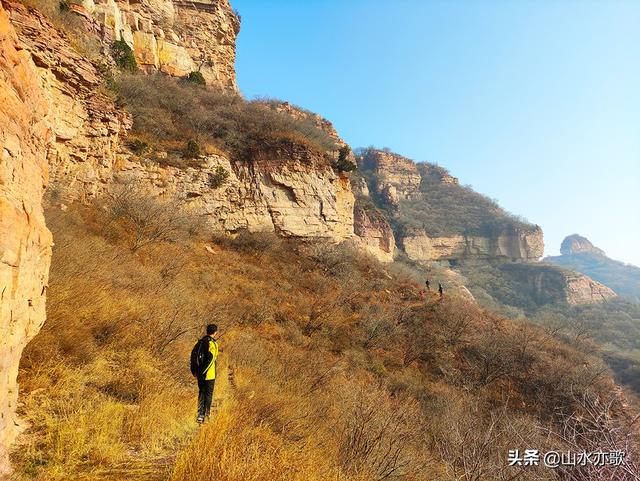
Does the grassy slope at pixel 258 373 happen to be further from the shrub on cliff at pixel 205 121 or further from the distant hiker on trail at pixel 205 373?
the shrub on cliff at pixel 205 121

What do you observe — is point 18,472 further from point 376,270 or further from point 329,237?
point 376,270

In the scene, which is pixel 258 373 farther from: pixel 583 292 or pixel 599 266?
pixel 599 266

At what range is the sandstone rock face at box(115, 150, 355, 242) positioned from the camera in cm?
1358

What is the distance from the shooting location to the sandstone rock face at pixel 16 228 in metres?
2.09

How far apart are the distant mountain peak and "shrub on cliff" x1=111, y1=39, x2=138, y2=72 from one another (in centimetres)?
15922

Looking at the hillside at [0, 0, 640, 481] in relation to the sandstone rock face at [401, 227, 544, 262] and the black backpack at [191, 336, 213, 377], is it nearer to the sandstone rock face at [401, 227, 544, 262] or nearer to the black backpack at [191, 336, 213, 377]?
the black backpack at [191, 336, 213, 377]

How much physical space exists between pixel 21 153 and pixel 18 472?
2355 mm

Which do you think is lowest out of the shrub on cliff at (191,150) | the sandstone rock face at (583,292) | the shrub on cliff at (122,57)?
the sandstone rock face at (583,292)

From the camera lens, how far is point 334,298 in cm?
1354

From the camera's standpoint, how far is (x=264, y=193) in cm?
1647

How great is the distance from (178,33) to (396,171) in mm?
50146

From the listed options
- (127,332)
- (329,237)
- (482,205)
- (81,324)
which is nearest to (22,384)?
(81,324)

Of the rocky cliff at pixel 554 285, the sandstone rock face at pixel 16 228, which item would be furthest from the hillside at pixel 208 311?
the rocky cliff at pixel 554 285

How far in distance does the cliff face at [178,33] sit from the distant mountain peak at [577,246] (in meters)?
152
